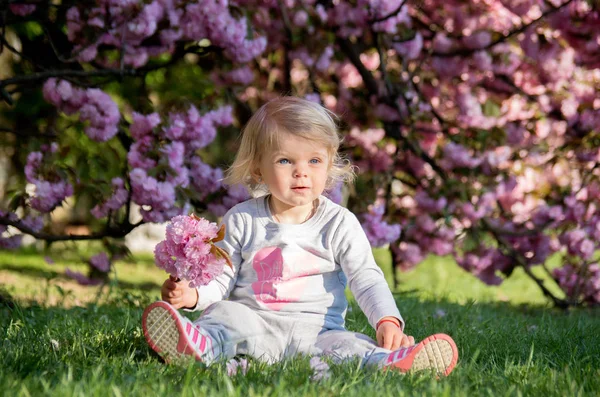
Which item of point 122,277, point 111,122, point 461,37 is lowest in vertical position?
point 122,277

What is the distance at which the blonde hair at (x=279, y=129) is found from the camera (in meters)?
2.94

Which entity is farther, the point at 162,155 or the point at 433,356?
the point at 162,155

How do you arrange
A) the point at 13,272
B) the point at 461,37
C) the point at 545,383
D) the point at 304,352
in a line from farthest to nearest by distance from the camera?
1. the point at 13,272
2. the point at 461,37
3. the point at 304,352
4. the point at 545,383

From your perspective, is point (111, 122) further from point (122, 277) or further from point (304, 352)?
point (122, 277)

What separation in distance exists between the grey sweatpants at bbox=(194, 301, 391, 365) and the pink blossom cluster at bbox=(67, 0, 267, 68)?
194 centimetres

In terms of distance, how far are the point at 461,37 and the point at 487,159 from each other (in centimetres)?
99

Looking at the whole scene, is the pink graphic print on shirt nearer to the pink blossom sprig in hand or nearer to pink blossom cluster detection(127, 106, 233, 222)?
the pink blossom sprig in hand

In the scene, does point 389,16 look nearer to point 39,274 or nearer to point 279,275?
point 279,275

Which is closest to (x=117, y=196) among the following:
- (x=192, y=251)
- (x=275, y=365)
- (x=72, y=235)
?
(x=72, y=235)

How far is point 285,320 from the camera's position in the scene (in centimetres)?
289

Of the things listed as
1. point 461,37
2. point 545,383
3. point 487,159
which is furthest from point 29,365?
point 461,37

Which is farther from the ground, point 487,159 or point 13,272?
point 487,159

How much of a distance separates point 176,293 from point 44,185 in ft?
4.79

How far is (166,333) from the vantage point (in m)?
2.55
